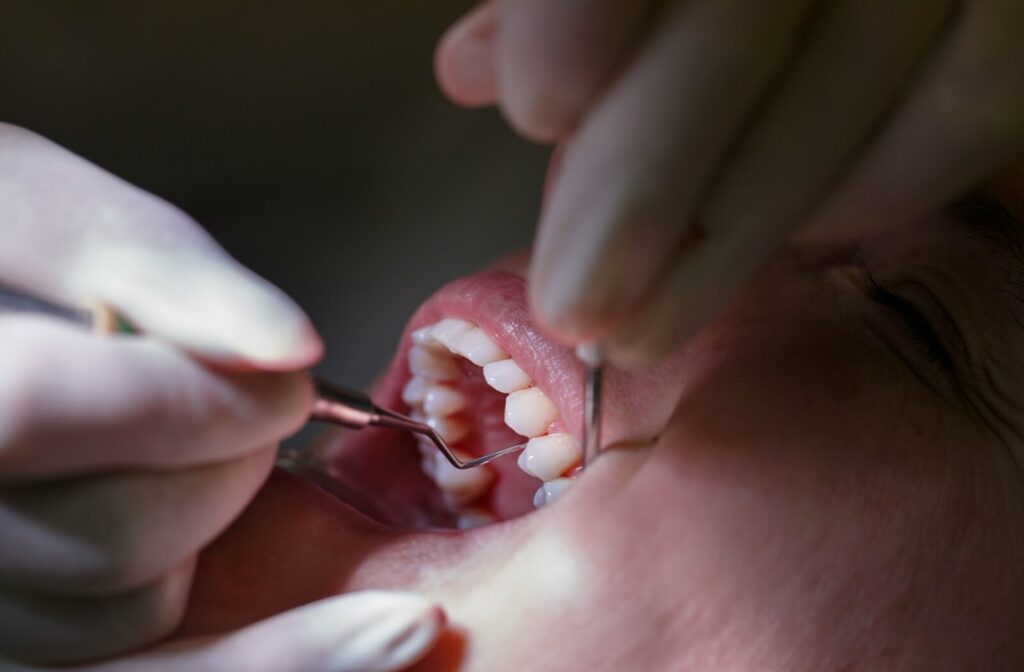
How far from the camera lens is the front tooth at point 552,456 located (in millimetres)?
904

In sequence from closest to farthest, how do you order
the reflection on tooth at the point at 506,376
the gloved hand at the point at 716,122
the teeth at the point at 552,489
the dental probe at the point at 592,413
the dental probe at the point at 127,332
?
the gloved hand at the point at 716,122 → the dental probe at the point at 127,332 → the dental probe at the point at 592,413 → the teeth at the point at 552,489 → the reflection on tooth at the point at 506,376

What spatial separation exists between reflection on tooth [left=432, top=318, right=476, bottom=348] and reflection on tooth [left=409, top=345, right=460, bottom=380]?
0.09ft

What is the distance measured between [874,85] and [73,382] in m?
0.47

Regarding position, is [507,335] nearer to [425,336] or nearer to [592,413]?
[425,336]

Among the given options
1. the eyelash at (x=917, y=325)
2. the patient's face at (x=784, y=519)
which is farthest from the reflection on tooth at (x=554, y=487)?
the eyelash at (x=917, y=325)

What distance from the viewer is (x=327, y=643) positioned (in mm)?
604

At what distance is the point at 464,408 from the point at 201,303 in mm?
582

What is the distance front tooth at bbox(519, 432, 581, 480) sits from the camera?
2.97 ft

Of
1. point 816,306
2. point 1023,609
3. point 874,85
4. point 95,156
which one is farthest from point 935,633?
point 95,156

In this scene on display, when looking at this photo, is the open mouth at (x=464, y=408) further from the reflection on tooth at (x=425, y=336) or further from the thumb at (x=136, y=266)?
the thumb at (x=136, y=266)

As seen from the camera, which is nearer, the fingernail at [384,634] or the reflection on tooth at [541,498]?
the fingernail at [384,634]

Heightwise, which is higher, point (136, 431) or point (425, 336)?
point (136, 431)

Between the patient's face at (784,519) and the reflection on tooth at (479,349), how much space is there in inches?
9.8

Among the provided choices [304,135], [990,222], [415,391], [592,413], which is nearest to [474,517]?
[415,391]
